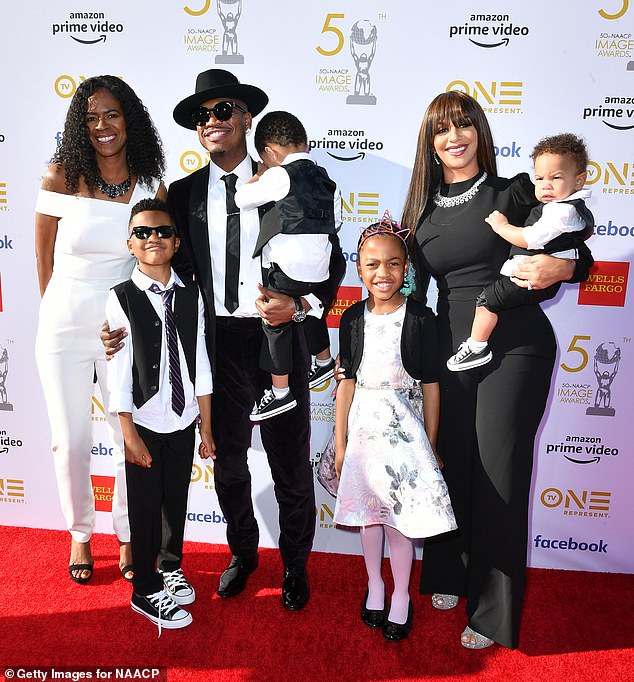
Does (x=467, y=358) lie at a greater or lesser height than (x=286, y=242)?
lesser

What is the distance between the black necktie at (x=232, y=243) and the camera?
8.83ft

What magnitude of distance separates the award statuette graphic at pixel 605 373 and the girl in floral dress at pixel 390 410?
1235mm

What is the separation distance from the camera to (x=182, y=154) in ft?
10.9

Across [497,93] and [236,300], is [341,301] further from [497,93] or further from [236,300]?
[497,93]

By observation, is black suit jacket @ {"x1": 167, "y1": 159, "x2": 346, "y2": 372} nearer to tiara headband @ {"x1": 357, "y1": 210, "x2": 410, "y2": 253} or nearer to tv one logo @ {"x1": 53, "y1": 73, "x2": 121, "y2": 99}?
tiara headband @ {"x1": 357, "y1": 210, "x2": 410, "y2": 253}

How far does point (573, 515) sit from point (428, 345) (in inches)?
65.0

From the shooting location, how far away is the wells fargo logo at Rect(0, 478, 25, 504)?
3781mm

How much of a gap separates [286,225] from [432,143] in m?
0.71

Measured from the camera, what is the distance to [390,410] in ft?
8.41

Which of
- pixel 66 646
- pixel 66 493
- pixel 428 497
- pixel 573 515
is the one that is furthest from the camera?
pixel 573 515

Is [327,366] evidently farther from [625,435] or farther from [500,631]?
[625,435]

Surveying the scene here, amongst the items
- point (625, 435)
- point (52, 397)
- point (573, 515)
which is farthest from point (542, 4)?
point (52, 397)

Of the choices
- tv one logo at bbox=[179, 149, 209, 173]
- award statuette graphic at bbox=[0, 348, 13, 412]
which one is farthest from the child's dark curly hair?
award statuette graphic at bbox=[0, 348, 13, 412]

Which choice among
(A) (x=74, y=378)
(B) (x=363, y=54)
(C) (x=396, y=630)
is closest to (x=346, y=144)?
(B) (x=363, y=54)
